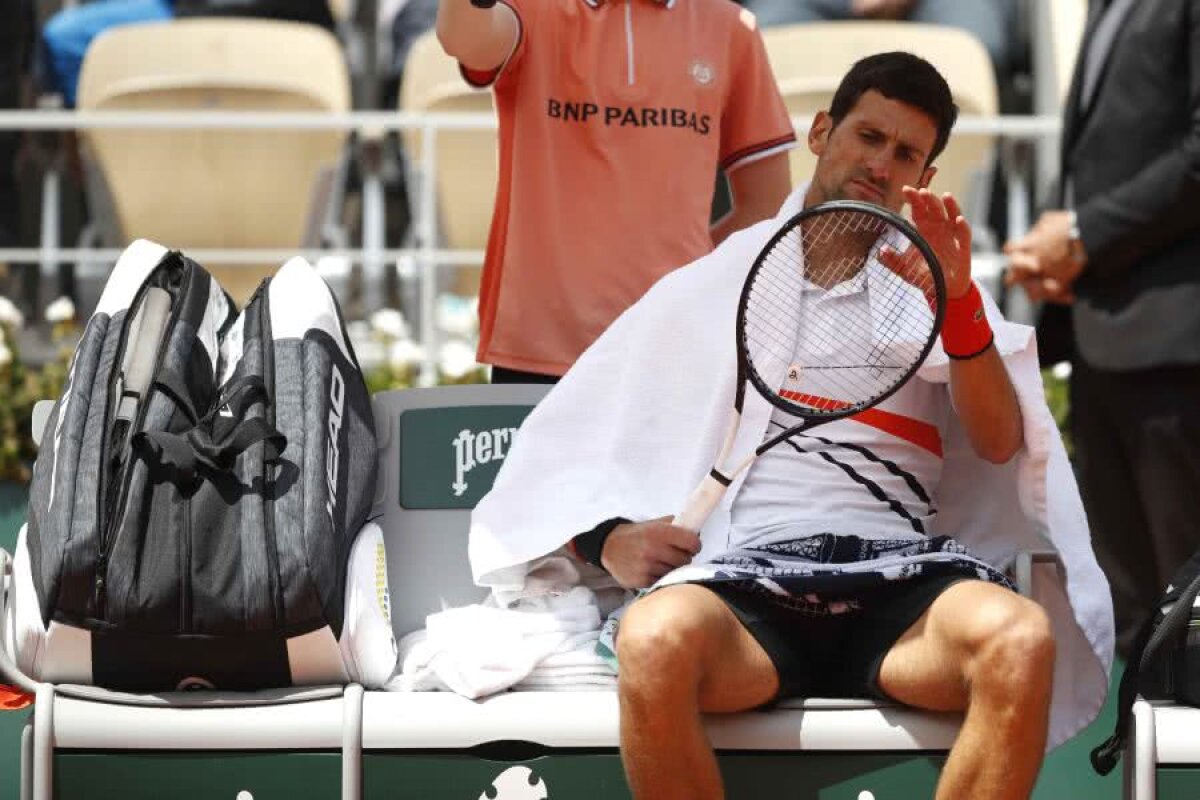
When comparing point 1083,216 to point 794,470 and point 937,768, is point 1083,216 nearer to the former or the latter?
point 794,470

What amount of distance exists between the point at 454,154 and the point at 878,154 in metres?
2.87

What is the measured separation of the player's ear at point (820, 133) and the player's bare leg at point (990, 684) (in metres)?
0.84

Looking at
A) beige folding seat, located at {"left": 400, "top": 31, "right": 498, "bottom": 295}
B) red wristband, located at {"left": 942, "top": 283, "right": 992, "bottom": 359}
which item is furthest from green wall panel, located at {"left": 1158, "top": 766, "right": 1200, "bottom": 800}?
beige folding seat, located at {"left": 400, "top": 31, "right": 498, "bottom": 295}

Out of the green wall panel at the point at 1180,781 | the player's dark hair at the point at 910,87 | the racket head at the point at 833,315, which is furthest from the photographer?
the player's dark hair at the point at 910,87

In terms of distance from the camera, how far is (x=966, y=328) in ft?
11.5

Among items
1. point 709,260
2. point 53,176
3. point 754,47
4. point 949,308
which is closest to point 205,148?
point 53,176

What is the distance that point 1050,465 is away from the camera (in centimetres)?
360

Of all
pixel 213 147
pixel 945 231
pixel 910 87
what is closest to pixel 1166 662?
pixel 945 231

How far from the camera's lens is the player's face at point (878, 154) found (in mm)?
3637

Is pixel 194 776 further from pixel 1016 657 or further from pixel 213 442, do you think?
pixel 1016 657

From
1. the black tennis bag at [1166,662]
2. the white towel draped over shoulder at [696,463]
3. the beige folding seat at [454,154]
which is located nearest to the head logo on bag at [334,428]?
the white towel draped over shoulder at [696,463]

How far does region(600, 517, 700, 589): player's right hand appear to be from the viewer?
3502 mm

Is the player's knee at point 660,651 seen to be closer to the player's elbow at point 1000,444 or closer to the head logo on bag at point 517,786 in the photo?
the head logo on bag at point 517,786

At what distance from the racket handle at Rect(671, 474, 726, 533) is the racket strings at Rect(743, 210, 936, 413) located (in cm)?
20
